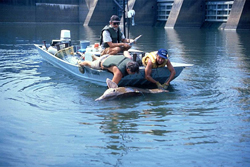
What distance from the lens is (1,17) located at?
43.3 meters

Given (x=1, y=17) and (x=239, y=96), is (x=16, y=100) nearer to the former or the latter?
(x=239, y=96)

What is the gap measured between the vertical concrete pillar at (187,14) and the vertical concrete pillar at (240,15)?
4.79 metres

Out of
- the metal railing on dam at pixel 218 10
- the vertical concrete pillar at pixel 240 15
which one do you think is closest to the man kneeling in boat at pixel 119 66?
the vertical concrete pillar at pixel 240 15

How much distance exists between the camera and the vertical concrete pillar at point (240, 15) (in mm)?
29620

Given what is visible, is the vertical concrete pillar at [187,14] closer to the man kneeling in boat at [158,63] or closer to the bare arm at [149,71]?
the man kneeling in boat at [158,63]

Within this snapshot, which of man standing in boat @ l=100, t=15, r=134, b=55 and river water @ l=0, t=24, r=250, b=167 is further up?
man standing in boat @ l=100, t=15, r=134, b=55

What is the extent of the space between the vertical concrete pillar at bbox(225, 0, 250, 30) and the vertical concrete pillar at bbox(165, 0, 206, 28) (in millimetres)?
4791

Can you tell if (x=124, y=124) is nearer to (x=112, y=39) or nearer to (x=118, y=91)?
(x=118, y=91)

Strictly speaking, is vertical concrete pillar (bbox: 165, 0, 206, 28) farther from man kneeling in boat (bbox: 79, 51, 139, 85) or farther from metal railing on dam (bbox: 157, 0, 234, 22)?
man kneeling in boat (bbox: 79, 51, 139, 85)

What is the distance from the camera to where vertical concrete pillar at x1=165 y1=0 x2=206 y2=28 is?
3519 centimetres

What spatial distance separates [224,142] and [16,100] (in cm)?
465

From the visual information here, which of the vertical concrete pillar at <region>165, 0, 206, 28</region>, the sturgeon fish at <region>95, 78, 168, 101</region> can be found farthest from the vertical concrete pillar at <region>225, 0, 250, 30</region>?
the sturgeon fish at <region>95, 78, 168, 101</region>

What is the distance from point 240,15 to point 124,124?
25.7 m

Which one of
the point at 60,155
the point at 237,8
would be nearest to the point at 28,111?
the point at 60,155
